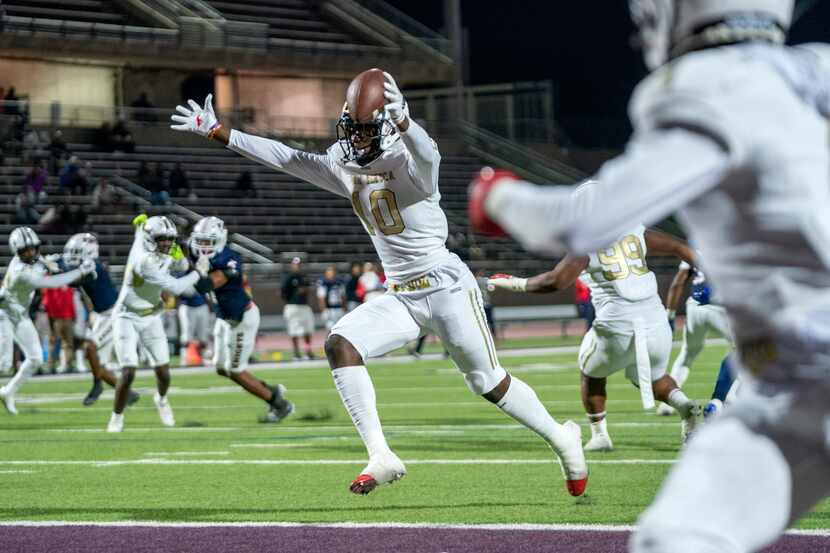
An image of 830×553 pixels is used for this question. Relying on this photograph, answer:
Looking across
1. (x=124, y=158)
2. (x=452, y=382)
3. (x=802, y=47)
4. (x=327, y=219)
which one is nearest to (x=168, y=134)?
(x=124, y=158)

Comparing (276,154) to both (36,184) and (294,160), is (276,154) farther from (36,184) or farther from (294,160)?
(36,184)

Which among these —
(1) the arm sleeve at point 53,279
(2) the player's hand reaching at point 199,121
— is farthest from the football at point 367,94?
(1) the arm sleeve at point 53,279

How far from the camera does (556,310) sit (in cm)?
3288

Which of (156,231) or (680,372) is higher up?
(156,231)

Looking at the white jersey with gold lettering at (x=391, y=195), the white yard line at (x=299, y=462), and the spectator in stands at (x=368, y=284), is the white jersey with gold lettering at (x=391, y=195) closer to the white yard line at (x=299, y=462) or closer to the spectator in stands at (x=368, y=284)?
the white yard line at (x=299, y=462)

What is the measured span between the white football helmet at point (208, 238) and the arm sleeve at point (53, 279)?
2061mm

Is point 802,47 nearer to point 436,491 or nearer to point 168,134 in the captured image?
point 436,491

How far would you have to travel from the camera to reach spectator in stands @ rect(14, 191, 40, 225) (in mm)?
28984

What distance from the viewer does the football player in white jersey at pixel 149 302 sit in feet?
42.3

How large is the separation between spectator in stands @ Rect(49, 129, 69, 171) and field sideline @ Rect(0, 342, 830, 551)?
17049 mm

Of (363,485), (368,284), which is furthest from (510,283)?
(368,284)

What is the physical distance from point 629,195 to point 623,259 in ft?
21.7

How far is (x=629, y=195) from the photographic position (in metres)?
2.86

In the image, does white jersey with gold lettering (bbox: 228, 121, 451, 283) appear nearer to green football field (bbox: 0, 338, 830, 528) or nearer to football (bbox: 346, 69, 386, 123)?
football (bbox: 346, 69, 386, 123)
